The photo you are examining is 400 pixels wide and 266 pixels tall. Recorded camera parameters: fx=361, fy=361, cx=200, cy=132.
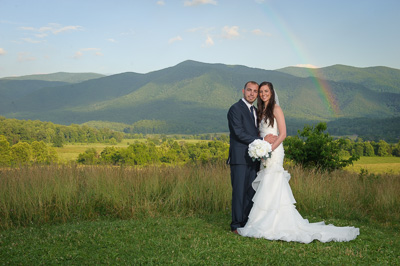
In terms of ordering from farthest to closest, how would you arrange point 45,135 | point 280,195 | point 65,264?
point 45,135
point 280,195
point 65,264

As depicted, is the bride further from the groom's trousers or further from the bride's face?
the groom's trousers

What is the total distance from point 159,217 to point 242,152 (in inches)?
105

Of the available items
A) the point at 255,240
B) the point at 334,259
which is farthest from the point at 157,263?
the point at 334,259

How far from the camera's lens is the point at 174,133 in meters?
133

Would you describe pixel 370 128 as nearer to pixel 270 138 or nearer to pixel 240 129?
pixel 270 138

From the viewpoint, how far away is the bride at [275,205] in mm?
6203

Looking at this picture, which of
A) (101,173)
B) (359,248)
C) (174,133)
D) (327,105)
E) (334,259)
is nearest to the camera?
(334,259)

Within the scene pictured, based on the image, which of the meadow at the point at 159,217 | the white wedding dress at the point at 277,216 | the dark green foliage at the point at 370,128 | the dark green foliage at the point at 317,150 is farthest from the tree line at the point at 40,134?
the dark green foliage at the point at 370,128

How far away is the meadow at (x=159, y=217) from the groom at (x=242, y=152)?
57 cm

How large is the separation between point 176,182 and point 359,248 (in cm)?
502

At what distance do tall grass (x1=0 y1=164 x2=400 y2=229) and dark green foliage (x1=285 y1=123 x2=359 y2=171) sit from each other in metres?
4.25

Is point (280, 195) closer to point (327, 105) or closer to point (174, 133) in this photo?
point (174, 133)

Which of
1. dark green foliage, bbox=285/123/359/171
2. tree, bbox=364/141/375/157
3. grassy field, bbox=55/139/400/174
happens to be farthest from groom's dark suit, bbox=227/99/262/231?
tree, bbox=364/141/375/157

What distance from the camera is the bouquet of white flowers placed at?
6.05 metres
